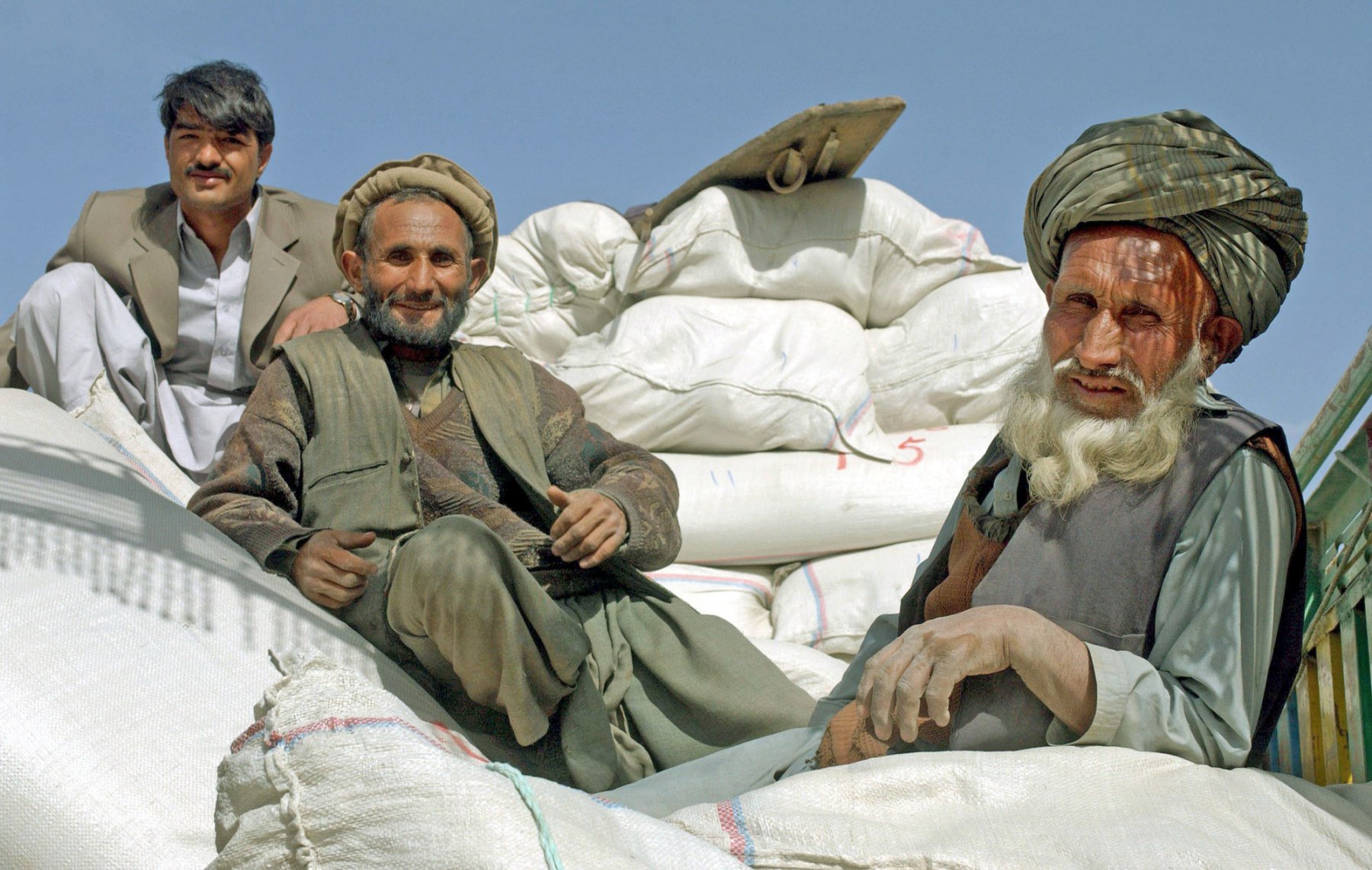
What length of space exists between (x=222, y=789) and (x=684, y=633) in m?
1.31

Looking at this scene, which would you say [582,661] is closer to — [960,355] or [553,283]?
[960,355]

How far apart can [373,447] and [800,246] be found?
82.6 inches

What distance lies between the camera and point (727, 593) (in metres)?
3.78

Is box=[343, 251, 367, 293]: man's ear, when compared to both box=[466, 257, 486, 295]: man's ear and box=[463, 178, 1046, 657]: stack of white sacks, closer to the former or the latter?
box=[466, 257, 486, 295]: man's ear

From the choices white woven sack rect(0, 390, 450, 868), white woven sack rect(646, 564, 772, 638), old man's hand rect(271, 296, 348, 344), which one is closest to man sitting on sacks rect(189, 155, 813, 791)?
white woven sack rect(0, 390, 450, 868)

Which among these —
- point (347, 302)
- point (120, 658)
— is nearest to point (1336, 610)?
point (120, 658)

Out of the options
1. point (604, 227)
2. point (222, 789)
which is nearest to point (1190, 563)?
point (222, 789)

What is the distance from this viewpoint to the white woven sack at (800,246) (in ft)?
13.8

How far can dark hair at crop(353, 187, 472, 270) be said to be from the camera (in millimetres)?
2771

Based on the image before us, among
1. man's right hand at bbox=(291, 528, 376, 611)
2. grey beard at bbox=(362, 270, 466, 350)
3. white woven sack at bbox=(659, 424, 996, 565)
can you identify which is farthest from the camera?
white woven sack at bbox=(659, 424, 996, 565)

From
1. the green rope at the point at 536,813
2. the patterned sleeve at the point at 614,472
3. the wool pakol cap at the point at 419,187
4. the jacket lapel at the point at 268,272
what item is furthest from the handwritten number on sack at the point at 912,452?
the green rope at the point at 536,813

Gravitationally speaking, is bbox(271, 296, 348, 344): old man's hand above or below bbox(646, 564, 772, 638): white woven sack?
above

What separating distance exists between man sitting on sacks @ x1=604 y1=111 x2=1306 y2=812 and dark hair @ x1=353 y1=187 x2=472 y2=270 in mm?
1254

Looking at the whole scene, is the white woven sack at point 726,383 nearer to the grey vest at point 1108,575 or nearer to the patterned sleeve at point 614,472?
the patterned sleeve at point 614,472
